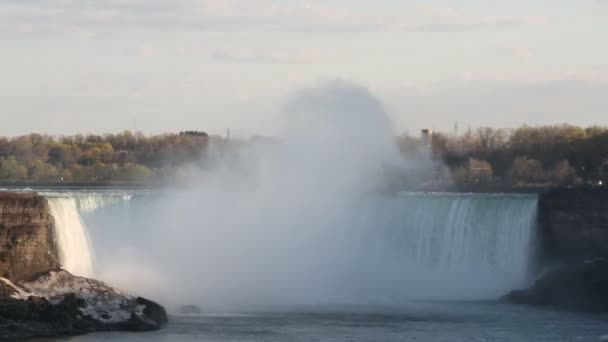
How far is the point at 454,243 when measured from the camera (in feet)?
210

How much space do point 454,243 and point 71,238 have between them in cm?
1518

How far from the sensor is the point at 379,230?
217 ft

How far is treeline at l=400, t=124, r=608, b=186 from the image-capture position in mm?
89500

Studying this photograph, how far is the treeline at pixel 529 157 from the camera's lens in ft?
294

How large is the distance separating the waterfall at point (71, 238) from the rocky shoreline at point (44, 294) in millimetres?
758

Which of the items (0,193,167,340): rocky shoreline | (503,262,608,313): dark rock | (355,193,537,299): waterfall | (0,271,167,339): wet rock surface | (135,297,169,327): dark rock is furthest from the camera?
(355,193,537,299): waterfall

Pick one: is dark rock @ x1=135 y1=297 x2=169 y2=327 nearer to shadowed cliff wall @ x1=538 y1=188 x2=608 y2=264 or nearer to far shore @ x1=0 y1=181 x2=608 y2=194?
shadowed cliff wall @ x1=538 y1=188 x2=608 y2=264

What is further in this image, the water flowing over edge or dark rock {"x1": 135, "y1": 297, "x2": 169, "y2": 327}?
the water flowing over edge

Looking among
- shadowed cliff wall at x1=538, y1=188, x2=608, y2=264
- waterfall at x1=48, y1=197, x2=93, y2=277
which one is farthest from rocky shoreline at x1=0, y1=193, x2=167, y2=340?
shadowed cliff wall at x1=538, y1=188, x2=608, y2=264

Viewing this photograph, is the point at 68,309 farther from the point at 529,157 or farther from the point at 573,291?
the point at 529,157

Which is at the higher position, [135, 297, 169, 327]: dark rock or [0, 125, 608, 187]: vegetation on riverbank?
[0, 125, 608, 187]: vegetation on riverbank

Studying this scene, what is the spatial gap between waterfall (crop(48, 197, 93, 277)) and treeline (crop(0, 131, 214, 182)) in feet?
101

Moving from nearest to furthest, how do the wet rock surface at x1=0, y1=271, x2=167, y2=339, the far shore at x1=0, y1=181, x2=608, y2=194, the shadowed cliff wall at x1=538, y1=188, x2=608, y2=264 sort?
the wet rock surface at x1=0, y1=271, x2=167, y2=339 → the shadowed cliff wall at x1=538, y1=188, x2=608, y2=264 → the far shore at x1=0, y1=181, x2=608, y2=194

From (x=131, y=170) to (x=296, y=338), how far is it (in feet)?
186
